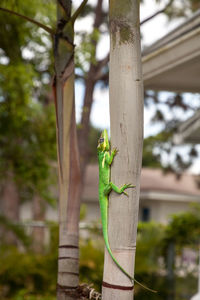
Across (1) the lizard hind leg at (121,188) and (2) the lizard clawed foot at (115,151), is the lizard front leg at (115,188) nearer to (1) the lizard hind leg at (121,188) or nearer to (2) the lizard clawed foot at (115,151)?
(1) the lizard hind leg at (121,188)

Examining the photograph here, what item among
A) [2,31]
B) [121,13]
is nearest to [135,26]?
[121,13]

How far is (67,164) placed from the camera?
131 inches

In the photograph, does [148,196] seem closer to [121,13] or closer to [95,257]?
[95,257]

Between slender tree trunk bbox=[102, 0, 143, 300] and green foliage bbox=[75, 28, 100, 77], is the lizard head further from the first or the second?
green foliage bbox=[75, 28, 100, 77]

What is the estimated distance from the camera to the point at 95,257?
30.8 feet

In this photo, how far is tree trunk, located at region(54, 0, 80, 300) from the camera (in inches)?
130

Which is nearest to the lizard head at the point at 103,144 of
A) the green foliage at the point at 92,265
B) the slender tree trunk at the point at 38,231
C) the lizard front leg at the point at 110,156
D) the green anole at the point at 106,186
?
the green anole at the point at 106,186

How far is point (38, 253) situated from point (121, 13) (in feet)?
27.8

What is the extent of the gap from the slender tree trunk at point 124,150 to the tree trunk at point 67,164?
0.90 m

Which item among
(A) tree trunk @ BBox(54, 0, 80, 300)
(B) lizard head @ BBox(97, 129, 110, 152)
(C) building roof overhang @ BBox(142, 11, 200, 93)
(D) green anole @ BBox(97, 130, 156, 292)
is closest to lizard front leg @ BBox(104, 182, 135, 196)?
(D) green anole @ BBox(97, 130, 156, 292)

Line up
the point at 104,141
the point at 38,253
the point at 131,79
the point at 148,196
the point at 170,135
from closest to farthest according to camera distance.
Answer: the point at 131,79
the point at 104,141
the point at 38,253
the point at 170,135
the point at 148,196

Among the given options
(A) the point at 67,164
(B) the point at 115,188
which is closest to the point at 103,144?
(B) the point at 115,188

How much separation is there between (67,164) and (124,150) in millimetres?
1000

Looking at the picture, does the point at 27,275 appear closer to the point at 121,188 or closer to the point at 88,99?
the point at 88,99
